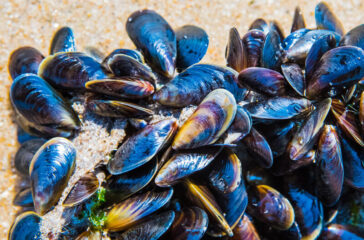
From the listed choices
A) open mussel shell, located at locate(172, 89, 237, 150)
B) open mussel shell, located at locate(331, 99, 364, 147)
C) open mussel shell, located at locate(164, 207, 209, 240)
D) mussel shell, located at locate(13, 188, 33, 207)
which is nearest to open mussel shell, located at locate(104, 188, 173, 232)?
open mussel shell, located at locate(164, 207, 209, 240)

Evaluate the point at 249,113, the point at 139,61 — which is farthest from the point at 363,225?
the point at 139,61

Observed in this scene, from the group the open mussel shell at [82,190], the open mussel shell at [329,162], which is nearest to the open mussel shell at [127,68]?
the open mussel shell at [82,190]

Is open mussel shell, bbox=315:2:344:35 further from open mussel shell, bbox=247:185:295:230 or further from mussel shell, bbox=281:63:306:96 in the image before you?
open mussel shell, bbox=247:185:295:230

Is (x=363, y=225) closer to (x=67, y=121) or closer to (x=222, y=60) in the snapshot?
(x=222, y=60)

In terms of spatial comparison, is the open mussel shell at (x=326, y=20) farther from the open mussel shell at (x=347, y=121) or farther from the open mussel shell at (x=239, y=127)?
the open mussel shell at (x=239, y=127)

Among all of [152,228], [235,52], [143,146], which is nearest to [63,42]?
[143,146]
